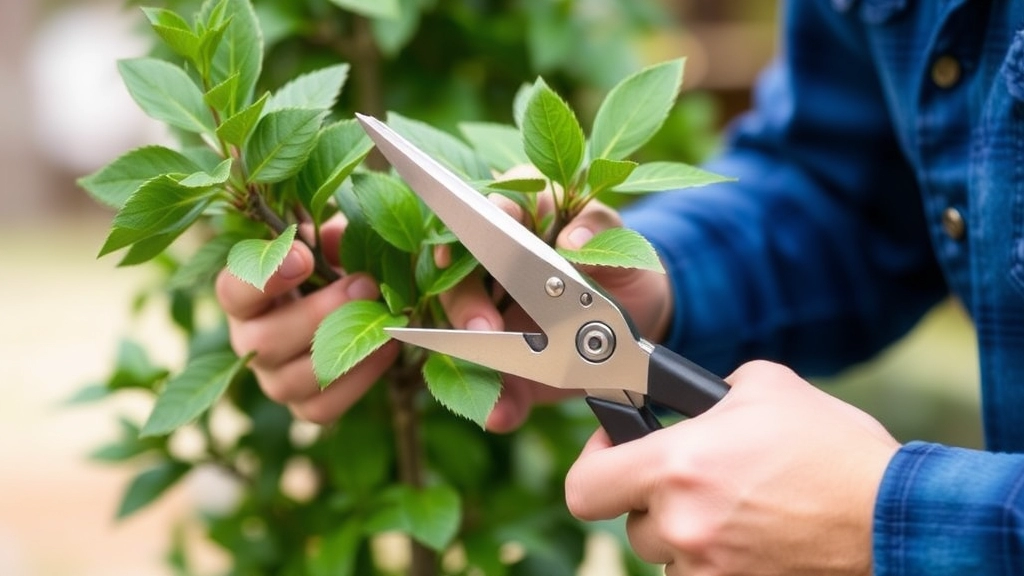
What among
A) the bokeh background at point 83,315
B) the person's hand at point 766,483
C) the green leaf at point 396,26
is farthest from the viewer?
the bokeh background at point 83,315

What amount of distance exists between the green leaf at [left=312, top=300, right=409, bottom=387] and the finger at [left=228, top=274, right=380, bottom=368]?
32 mm

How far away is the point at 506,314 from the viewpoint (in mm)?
498

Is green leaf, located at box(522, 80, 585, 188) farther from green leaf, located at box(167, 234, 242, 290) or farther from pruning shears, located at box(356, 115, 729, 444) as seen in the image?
green leaf, located at box(167, 234, 242, 290)

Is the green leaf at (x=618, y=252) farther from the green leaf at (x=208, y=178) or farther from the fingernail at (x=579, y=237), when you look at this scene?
the green leaf at (x=208, y=178)

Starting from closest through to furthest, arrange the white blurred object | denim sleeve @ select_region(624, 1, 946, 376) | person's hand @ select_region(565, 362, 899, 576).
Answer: person's hand @ select_region(565, 362, 899, 576), denim sleeve @ select_region(624, 1, 946, 376), the white blurred object

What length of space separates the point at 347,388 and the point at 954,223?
12.5 inches

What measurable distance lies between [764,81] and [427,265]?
0.49 m

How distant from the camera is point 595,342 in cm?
43

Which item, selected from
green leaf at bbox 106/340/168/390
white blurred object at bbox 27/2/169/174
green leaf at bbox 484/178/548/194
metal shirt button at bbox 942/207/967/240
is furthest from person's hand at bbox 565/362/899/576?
white blurred object at bbox 27/2/169/174

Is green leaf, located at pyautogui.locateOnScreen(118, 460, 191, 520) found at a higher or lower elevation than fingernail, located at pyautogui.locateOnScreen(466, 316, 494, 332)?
lower

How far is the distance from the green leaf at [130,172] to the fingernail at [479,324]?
0.41ft

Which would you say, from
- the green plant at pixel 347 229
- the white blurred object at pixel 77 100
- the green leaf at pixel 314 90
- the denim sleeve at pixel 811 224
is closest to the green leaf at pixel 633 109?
the green plant at pixel 347 229

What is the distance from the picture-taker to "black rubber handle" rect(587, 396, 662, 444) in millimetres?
424

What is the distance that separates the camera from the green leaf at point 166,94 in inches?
17.2
